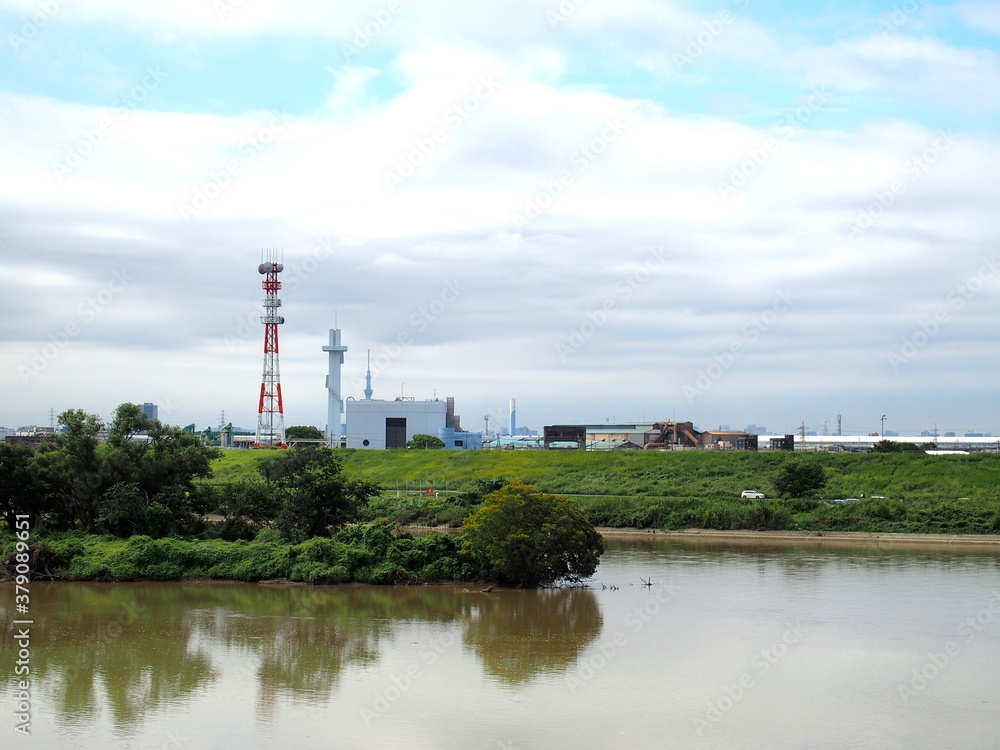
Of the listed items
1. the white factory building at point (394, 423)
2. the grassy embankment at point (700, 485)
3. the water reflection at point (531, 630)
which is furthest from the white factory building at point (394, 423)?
the water reflection at point (531, 630)

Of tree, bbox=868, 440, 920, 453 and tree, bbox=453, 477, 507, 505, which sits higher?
tree, bbox=868, 440, 920, 453

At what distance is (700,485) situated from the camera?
52.6m

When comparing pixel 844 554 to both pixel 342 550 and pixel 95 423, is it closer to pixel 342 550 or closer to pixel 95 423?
pixel 342 550

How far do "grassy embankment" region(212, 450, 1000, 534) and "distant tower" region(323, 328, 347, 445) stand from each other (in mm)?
10820

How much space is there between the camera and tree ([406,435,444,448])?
73250mm

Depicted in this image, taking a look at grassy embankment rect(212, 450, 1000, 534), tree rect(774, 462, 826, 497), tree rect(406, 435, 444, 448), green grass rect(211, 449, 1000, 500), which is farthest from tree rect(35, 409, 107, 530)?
tree rect(406, 435, 444, 448)

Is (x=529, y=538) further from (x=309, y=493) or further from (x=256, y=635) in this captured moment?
(x=256, y=635)

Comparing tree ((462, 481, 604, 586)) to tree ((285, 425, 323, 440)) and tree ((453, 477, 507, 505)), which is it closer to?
tree ((453, 477, 507, 505))

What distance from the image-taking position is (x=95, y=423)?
3180 centimetres

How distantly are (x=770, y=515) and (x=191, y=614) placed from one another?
2661cm

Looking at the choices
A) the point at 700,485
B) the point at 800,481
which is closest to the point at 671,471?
the point at 700,485

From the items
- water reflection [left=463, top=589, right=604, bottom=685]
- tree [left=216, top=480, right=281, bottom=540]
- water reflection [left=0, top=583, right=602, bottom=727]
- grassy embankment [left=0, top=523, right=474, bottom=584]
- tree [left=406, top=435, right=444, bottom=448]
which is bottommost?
water reflection [left=0, top=583, right=602, bottom=727]

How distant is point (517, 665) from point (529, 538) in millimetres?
7766

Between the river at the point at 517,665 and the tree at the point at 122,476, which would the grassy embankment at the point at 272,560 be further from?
the tree at the point at 122,476
